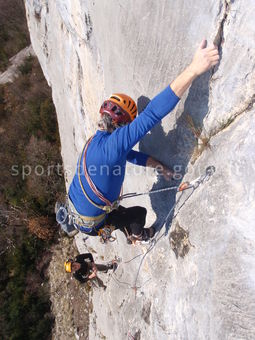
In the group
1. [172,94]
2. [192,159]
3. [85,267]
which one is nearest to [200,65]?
[172,94]

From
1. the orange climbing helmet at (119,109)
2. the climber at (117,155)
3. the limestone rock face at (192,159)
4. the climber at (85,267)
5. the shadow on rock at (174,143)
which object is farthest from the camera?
the climber at (85,267)

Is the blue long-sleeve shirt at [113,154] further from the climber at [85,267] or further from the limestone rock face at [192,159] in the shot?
the climber at [85,267]

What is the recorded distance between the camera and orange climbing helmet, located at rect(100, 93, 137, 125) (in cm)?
256

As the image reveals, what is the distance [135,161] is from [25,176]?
32.9 feet

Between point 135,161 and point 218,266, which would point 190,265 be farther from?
point 135,161

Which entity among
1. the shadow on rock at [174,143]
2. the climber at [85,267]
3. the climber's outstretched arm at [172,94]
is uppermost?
the climber's outstretched arm at [172,94]

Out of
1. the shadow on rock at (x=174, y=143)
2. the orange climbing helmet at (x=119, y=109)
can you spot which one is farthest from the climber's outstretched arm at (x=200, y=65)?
the orange climbing helmet at (x=119, y=109)

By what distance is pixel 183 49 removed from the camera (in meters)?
2.24

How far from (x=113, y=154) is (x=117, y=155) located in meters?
0.04

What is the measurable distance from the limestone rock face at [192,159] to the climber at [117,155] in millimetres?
201

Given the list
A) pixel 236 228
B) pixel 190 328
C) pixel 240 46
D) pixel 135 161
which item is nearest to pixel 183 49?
pixel 240 46

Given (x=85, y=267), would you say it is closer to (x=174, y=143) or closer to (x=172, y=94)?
(x=174, y=143)

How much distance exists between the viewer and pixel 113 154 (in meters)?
2.33

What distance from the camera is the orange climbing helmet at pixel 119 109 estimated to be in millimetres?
2564
